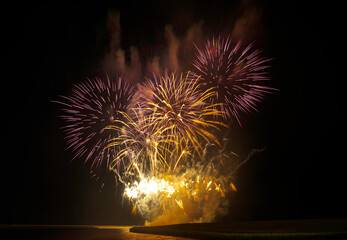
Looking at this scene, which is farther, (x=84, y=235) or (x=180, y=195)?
(x=180, y=195)

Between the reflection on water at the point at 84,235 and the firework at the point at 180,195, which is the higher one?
the firework at the point at 180,195

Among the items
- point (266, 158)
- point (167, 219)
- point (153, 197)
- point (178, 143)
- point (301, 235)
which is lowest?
point (301, 235)

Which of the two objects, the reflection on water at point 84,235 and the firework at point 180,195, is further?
the firework at point 180,195

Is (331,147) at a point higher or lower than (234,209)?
higher

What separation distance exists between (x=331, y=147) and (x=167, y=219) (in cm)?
2582

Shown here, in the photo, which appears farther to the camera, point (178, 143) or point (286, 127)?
point (286, 127)

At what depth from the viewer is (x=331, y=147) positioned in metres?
48.2

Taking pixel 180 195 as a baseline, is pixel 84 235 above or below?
below

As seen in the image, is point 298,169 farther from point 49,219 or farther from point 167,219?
point 49,219

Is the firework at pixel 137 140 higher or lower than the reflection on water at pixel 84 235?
higher

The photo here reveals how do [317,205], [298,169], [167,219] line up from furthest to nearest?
1. [298,169]
2. [317,205]
3. [167,219]

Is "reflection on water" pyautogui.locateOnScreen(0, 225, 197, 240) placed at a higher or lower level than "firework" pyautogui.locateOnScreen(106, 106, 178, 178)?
lower

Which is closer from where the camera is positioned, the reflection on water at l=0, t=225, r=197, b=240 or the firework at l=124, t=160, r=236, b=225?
the reflection on water at l=0, t=225, r=197, b=240

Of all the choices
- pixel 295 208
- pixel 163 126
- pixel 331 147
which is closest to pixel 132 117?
pixel 163 126
